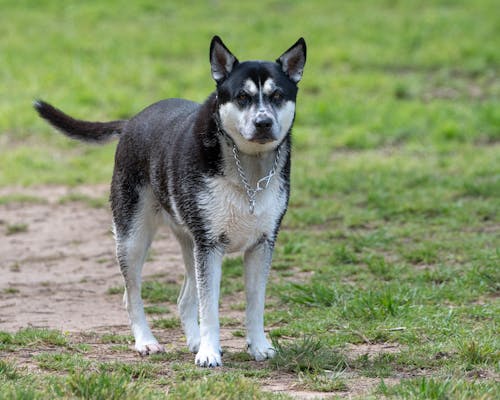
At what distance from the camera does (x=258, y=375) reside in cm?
527

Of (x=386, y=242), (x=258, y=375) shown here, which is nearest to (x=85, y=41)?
(x=386, y=242)

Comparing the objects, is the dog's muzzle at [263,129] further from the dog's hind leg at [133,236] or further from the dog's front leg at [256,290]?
the dog's hind leg at [133,236]

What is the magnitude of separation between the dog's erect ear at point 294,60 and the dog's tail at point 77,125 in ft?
5.36

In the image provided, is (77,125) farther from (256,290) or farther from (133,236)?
(256,290)

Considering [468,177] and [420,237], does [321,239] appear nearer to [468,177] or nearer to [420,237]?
[420,237]

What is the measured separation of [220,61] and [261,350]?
1.68 m

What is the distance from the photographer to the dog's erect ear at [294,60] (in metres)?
5.75

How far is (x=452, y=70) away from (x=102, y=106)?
552cm

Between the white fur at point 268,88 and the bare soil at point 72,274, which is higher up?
the white fur at point 268,88

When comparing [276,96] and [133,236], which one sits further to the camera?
[133,236]

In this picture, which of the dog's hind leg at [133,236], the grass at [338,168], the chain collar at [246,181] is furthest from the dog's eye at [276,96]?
the grass at [338,168]

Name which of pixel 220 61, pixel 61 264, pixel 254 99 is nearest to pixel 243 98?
pixel 254 99

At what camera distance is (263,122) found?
5.36 m

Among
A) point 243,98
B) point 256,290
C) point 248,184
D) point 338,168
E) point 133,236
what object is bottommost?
point 338,168
